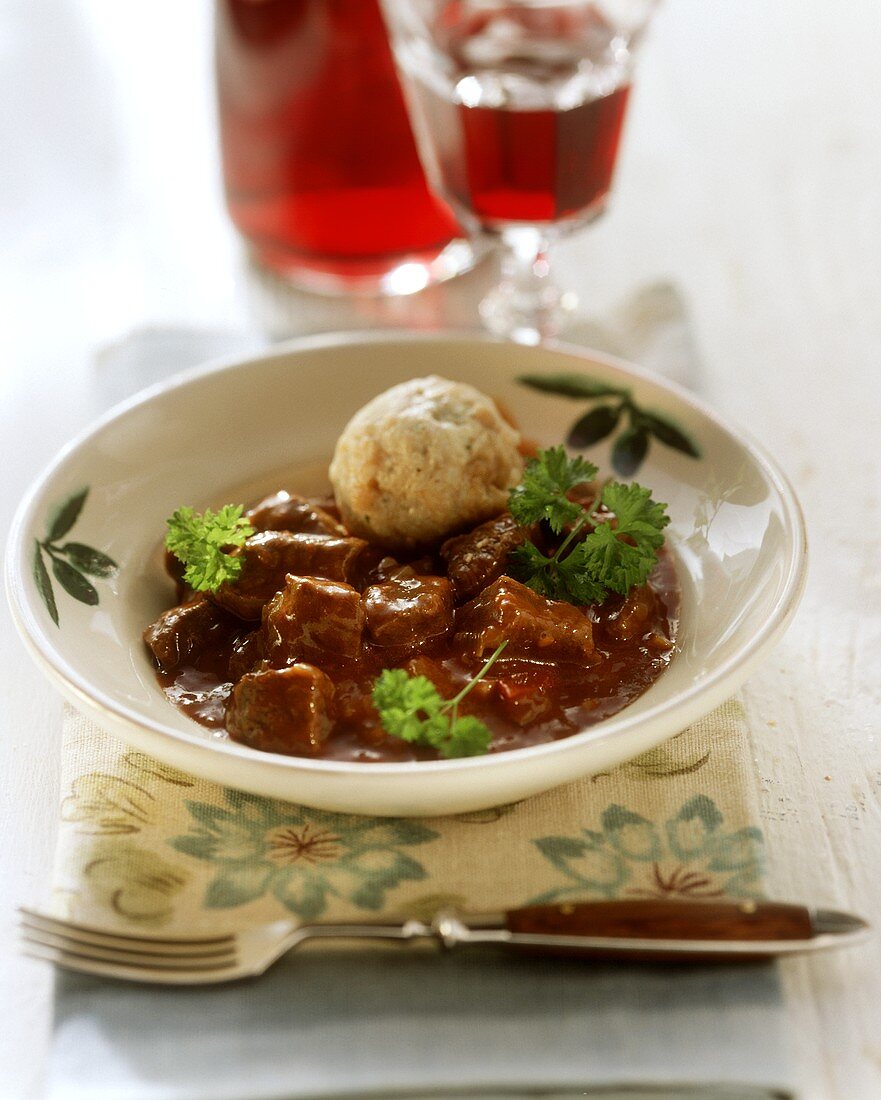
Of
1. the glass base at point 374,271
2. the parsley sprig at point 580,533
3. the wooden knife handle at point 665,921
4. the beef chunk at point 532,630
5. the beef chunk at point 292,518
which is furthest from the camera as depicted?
the glass base at point 374,271

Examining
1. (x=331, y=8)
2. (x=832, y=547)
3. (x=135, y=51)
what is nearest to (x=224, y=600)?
(x=832, y=547)

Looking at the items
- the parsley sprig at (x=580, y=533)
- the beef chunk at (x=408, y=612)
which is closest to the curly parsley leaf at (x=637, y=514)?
the parsley sprig at (x=580, y=533)

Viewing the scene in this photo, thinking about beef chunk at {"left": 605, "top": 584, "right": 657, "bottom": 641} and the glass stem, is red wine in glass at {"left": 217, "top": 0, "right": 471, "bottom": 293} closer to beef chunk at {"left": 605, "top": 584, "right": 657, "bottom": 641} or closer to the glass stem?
the glass stem

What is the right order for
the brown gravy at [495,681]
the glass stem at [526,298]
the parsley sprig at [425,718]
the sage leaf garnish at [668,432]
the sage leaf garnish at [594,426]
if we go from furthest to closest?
the glass stem at [526,298] < the sage leaf garnish at [594,426] < the sage leaf garnish at [668,432] < the brown gravy at [495,681] < the parsley sprig at [425,718]

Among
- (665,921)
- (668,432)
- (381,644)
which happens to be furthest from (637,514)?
(665,921)

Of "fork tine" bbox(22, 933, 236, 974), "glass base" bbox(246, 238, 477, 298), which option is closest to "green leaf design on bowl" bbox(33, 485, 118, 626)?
"fork tine" bbox(22, 933, 236, 974)

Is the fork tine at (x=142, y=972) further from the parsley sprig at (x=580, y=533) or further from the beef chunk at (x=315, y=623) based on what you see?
the parsley sprig at (x=580, y=533)

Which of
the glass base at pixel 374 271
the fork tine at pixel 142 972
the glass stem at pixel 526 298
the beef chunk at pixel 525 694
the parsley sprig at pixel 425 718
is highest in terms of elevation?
the glass base at pixel 374 271

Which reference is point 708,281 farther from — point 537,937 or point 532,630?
point 537,937
